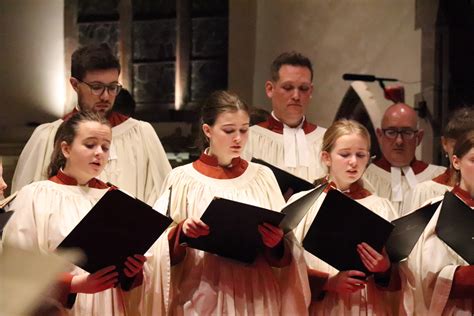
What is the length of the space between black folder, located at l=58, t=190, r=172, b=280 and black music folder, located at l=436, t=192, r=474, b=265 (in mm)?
1190

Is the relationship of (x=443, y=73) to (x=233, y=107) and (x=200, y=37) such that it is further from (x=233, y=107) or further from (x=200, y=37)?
(x=233, y=107)

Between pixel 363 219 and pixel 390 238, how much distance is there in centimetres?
29

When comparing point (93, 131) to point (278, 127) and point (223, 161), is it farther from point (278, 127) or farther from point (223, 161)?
point (278, 127)

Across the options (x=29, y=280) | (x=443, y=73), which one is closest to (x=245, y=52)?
(x=443, y=73)

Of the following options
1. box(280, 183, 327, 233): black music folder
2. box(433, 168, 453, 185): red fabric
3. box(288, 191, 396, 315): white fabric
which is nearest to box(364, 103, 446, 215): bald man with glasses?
box(433, 168, 453, 185): red fabric

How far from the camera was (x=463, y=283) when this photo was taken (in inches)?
131

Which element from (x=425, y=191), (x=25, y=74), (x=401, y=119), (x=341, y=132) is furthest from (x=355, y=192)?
(x=25, y=74)

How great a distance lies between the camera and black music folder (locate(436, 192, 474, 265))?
10.6 feet

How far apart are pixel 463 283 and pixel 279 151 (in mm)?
1425

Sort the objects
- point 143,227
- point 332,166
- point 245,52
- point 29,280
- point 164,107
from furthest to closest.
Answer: point 164,107
point 245,52
point 332,166
point 143,227
point 29,280

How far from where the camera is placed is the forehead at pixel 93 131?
3145 millimetres

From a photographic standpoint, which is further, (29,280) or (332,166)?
(332,166)

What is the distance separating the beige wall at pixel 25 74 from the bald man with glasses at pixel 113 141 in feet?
7.97

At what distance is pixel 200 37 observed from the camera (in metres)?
7.82
